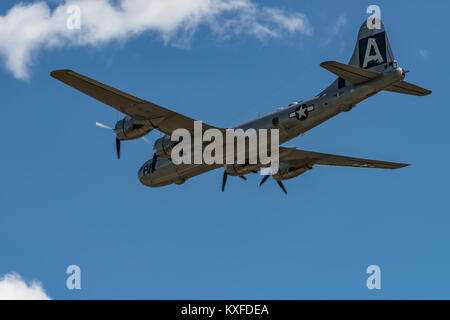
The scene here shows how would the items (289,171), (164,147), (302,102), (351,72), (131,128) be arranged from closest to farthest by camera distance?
(351,72), (302,102), (131,128), (164,147), (289,171)

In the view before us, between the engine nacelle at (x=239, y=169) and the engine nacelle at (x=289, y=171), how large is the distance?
2038mm

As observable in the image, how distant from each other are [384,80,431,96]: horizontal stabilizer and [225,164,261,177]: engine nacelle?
910 cm

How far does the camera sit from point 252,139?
36.1 meters

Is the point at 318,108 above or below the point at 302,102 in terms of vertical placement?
below

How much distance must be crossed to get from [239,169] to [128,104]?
8741 mm

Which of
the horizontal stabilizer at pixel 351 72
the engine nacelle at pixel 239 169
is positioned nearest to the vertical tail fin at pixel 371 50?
the horizontal stabilizer at pixel 351 72

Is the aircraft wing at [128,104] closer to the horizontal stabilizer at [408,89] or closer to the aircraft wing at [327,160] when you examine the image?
the aircraft wing at [327,160]

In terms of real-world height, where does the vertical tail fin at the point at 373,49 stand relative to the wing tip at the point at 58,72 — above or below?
above

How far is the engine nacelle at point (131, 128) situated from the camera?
3491 centimetres

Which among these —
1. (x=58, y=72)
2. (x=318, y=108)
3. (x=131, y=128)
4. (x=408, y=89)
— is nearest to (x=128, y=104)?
(x=131, y=128)

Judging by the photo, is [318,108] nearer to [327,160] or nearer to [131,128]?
[327,160]

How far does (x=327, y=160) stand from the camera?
42.2 metres
